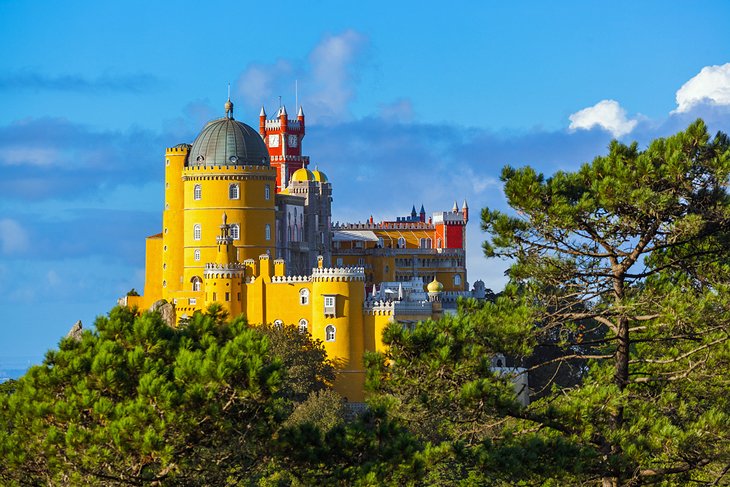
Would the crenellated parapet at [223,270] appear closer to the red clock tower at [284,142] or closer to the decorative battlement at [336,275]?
the decorative battlement at [336,275]

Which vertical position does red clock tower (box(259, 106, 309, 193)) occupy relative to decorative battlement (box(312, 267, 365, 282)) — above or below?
above

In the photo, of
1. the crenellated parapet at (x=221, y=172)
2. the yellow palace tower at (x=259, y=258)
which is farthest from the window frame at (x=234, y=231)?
the crenellated parapet at (x=221, y=172)

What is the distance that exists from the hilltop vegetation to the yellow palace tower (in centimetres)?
4278

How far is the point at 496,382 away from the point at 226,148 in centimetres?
6335

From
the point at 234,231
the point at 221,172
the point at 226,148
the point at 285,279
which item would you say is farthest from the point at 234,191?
the point at 285,279

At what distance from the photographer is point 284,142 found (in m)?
132

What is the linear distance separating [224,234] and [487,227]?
56316mm

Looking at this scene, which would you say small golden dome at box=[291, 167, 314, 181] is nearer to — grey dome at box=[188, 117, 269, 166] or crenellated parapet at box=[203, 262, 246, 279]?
grey dome at box=[188, 117, 269, 166]

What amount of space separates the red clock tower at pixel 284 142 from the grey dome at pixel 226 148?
29466 millimetres

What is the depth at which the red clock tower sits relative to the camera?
131 metres

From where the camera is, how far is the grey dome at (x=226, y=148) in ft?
323

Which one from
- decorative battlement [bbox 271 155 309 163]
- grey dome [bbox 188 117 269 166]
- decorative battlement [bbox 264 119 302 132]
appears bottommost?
grey dome [bbox 188 117 269 166]

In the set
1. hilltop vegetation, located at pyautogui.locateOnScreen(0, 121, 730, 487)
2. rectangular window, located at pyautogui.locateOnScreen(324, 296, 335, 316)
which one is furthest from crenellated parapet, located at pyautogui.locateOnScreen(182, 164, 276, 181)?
hilltop vegetation, located at pyautogui.locateOnScreen(0, 121, 730, 487)

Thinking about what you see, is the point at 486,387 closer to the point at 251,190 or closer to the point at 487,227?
the point at 487,227
